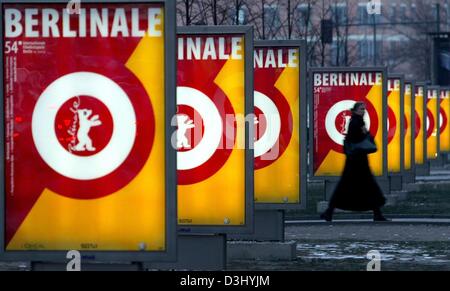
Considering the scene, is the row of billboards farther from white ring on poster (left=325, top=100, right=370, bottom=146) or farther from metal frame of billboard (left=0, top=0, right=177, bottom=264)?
white ring on poster (left=325, top=100, right=370, bottom=146)

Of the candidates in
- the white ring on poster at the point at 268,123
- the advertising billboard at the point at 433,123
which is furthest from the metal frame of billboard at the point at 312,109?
the advertising billboard at the point at 433,123

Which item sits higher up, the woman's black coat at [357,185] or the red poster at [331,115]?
the red poster at [331,115]

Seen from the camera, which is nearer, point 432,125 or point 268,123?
point 268,123

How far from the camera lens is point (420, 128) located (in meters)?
38.5

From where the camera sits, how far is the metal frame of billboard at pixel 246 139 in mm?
15070

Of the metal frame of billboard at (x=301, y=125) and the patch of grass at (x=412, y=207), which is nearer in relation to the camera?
the metal frame of billboard at (x=301, y=125)

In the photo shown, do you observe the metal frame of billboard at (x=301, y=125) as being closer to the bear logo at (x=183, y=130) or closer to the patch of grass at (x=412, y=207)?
the bear logo at (x=183, y=130)

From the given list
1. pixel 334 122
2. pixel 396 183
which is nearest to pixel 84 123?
pixel 334 122

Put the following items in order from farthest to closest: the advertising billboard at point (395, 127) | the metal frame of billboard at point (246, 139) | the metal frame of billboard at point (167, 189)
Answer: the advertising billboard at point (395, 127)
the metal frame of billboard at point (246, 139)
the metal frame of billboard at point (167, 189)

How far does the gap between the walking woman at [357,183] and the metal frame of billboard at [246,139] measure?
5.37 meters

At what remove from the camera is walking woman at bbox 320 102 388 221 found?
20531 millimetres

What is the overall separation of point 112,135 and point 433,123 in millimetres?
35264

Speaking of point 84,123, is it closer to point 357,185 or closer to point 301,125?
point 301,125

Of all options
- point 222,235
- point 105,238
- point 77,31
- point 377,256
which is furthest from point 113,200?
point 377,256
